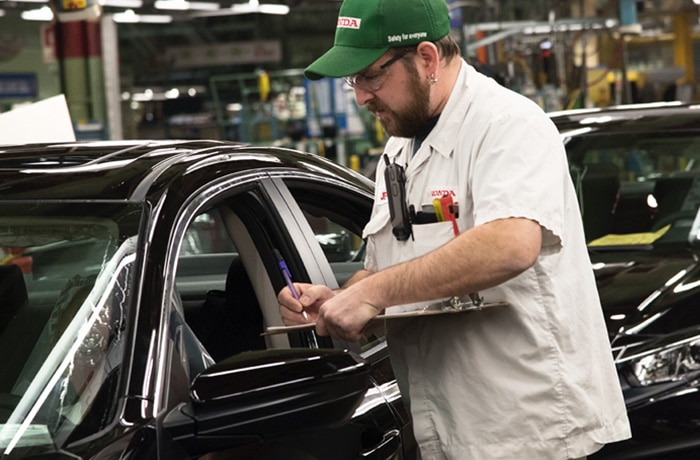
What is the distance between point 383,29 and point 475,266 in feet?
1.74

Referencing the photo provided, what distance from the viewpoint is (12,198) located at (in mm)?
2555

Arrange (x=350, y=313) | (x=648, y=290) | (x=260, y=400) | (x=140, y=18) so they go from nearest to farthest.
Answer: (x=260, y=400) < (x=350, y=313) < (x=648, y=290) < (x=140, y=18)

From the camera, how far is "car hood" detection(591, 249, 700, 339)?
14.2ft

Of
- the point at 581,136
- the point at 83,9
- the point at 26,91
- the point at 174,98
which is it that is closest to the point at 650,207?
the point at 581,136

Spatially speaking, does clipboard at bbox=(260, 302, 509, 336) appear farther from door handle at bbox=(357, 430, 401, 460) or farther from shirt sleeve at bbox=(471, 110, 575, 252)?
door handle at bbox=(357, 430, 401, 460)

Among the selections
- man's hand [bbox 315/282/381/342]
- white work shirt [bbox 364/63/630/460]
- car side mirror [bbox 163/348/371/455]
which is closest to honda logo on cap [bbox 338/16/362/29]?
white work shirt [bbox 364/63/630/460]

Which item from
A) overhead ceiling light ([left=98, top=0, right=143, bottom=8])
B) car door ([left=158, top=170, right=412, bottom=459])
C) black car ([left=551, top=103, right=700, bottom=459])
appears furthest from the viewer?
overhead ceiling light ([left=98, top=0, right=143, bottom=8])

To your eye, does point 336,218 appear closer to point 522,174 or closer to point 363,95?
point 363,95

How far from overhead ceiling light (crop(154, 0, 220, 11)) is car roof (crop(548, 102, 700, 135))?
21.6 metres

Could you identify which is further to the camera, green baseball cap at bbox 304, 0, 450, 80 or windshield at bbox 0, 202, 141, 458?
green baseball cap at bbox 304, 0, 450, 80

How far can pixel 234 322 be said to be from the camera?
3.29 m

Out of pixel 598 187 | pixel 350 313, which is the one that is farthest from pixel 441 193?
pixel 598 187

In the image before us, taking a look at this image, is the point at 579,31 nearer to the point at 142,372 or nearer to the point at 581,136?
the point at 581,136

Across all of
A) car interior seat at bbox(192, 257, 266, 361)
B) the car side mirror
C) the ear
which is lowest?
car interior seat at bbox(192, 257, 266, 361)
